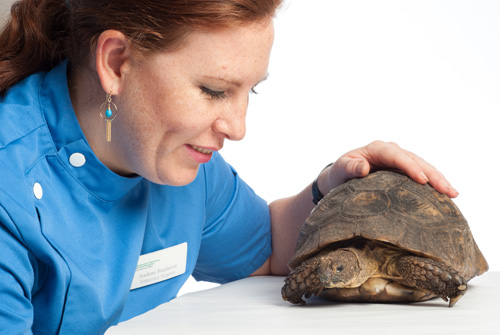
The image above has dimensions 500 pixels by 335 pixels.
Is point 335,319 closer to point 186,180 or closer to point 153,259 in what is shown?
point 186,180

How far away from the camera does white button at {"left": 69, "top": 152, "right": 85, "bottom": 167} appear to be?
50.9 inches

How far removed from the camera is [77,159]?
1.29m

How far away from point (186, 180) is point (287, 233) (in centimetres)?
68

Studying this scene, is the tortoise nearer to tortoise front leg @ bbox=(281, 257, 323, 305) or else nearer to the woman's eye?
tortoise front leg @ bbox=(281, 257, 323, 305)

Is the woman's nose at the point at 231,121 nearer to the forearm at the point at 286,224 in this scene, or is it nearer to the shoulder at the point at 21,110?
the shoulder at the point at 21,110

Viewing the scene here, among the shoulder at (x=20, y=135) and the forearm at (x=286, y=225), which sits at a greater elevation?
the shoulder at (x=20, y=135)

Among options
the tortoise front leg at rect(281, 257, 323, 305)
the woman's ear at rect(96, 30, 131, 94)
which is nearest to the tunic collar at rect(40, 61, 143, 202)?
the woman's ear at rect(96, 30, 131, 94)

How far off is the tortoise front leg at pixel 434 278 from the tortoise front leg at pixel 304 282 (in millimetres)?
194

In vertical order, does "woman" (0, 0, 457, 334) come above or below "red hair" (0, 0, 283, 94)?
below

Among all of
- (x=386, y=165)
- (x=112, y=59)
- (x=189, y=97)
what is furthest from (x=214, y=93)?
(x=386, y=165)

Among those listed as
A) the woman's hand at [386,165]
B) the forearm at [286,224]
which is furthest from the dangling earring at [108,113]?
the forearm at [286,224]

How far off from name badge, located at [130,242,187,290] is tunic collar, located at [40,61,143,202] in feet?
0.83

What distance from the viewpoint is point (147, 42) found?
119cm

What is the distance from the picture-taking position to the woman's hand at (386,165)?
1497mm
